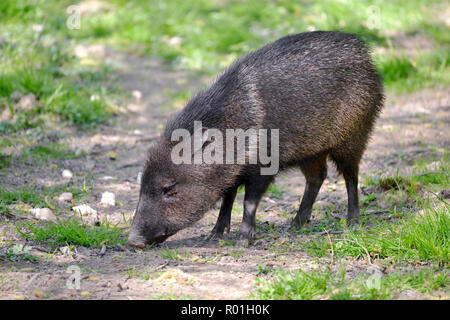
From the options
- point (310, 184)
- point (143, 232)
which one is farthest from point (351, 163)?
point (143, 232)

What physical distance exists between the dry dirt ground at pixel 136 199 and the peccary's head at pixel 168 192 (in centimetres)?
17

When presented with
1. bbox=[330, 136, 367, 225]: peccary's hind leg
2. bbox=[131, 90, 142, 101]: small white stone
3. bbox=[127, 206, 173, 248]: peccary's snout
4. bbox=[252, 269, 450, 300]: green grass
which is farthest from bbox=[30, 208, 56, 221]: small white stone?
bbox=[131, 90, 142, 101]: small white stone

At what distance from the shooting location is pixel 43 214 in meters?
4.30

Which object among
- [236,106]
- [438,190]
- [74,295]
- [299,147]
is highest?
[236,106]

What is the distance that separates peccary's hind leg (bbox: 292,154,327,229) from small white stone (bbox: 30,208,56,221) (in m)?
1.89

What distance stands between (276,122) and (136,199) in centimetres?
154

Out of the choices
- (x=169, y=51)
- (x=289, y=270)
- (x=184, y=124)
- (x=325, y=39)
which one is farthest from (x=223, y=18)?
(x=289, y=270)

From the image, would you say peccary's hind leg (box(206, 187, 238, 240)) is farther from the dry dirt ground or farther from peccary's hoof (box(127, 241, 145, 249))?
peccary's hoof (box(127, 241, 145, 249))

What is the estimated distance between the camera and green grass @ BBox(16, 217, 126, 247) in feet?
12.9

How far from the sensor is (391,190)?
4734 mm

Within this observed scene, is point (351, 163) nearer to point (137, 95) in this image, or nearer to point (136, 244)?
point (136, 244)

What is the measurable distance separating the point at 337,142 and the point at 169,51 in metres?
4.61

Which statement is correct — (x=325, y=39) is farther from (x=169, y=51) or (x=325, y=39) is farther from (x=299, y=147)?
(x=169, y=51)

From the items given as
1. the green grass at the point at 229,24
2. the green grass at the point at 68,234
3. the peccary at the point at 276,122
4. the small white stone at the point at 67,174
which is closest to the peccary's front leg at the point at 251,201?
the peccary at the point at 276,122
